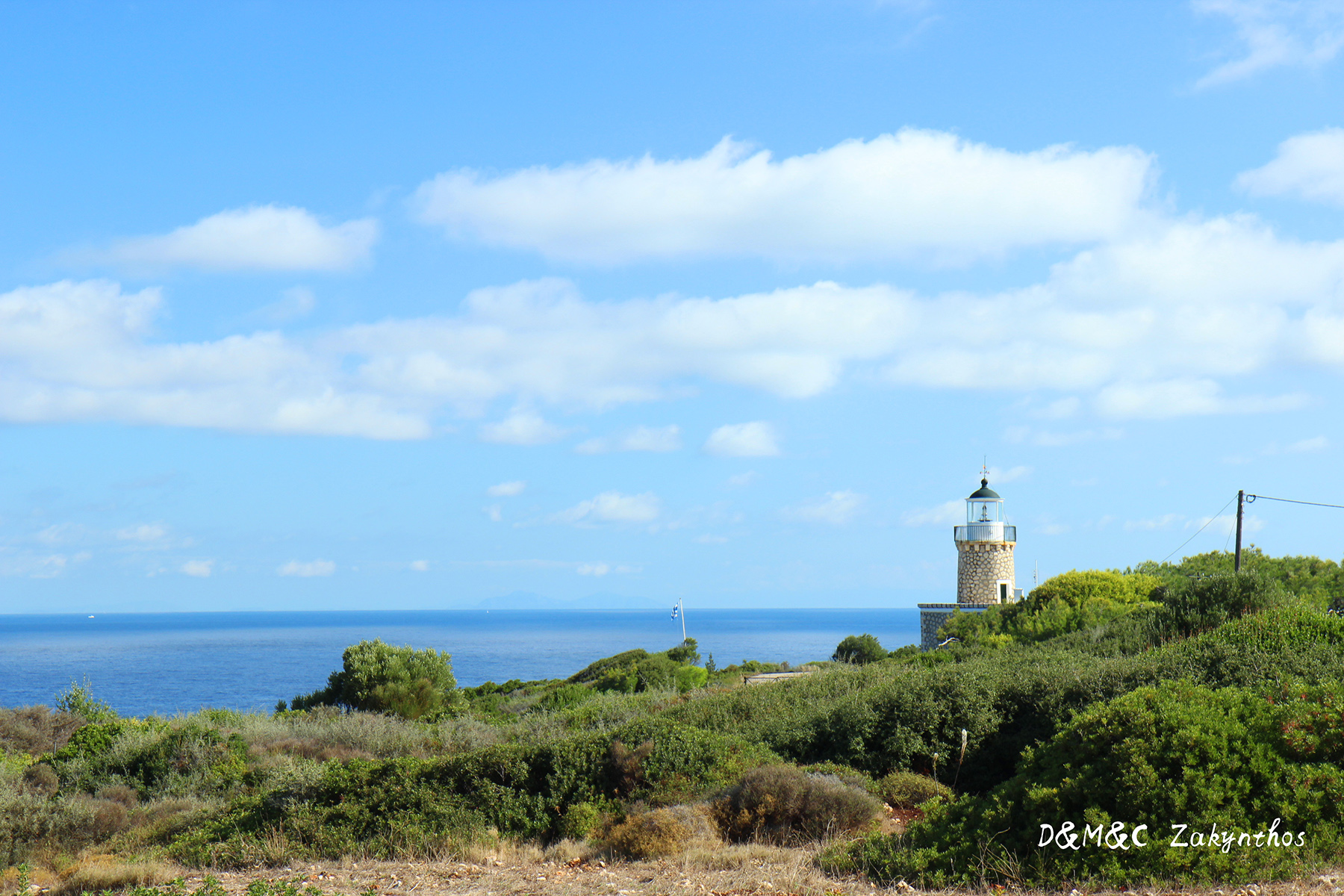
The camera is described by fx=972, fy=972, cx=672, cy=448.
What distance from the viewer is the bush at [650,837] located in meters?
8.67

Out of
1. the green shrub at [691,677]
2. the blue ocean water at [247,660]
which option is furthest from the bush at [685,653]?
the blue ocean water at [247,660]

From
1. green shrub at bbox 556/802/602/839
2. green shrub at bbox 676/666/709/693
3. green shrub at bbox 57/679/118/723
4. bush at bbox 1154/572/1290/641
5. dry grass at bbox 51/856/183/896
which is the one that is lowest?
green shrub at bbox 676/666/709/693

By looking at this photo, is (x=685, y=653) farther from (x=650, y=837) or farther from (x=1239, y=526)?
(x=650, y=837)

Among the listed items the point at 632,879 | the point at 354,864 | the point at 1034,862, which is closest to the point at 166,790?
the point at 354,864

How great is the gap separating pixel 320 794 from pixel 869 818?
592 cm

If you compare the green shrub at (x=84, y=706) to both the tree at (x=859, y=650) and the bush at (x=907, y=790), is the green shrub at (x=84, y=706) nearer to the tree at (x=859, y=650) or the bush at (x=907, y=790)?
the bush at (x=907, y=790)

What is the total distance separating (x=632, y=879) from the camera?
785 centimetres

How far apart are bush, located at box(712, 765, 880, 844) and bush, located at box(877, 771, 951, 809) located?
1.00 meters

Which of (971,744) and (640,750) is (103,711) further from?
(971,744)

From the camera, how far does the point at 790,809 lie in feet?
30.5

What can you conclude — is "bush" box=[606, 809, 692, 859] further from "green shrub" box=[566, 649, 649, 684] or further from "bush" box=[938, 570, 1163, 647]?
"green shrub" box=[566, 649, 649, 684]

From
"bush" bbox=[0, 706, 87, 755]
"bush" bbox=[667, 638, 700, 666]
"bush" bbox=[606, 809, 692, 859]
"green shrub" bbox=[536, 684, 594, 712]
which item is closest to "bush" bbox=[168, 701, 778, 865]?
"bush" bbox=[606, 809, 692, 859]

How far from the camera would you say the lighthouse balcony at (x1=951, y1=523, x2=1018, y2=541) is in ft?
136

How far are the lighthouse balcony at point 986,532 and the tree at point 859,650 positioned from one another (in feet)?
19.7
